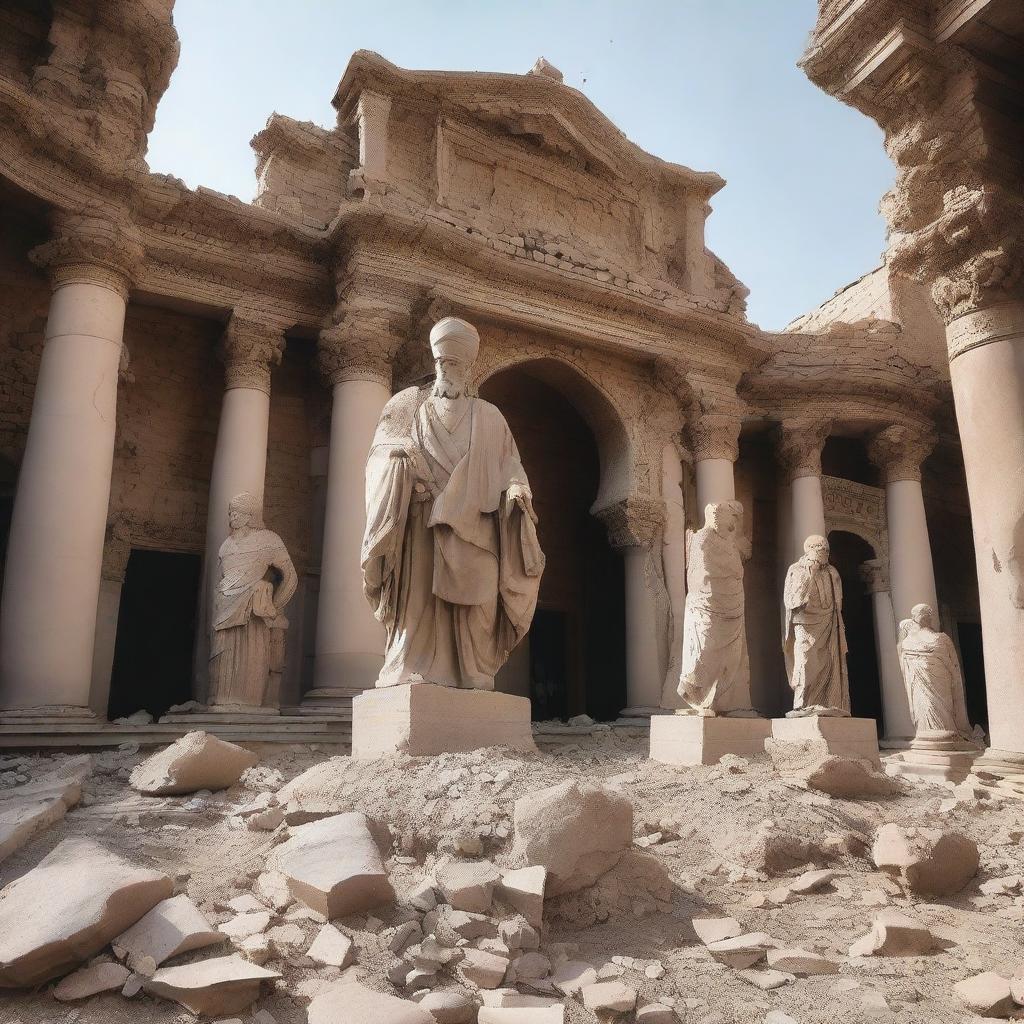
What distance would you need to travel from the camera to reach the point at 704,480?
1427 cm

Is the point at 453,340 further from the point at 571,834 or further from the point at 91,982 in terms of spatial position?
the point at 91,982

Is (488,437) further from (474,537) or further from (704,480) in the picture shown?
(704,480)

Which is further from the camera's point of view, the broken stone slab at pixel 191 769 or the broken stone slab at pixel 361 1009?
the broken stone slab at pixel 191 769

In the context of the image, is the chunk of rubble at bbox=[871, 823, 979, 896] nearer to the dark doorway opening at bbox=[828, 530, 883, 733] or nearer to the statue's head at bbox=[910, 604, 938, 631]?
the statue's head at bbox=[910, 604, 938, 631]

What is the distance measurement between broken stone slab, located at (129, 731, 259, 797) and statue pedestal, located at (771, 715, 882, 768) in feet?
15.9

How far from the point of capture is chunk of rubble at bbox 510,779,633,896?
11.2 ft

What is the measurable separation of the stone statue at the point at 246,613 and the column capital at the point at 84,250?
9.65ft

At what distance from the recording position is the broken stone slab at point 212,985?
2.47 meters

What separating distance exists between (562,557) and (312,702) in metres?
7.14

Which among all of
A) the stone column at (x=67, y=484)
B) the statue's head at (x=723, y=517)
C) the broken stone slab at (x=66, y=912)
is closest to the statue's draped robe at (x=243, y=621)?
the stone column at (x=67, y=484)

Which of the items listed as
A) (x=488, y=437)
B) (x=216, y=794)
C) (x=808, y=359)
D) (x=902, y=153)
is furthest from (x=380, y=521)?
(x=808, y=359)

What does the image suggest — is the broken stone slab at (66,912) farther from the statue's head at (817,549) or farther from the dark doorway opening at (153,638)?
the dark doorway opening at (153,638)

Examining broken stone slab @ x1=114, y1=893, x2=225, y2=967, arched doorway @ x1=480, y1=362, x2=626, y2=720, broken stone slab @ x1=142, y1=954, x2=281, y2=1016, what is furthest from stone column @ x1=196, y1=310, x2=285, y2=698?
broken stone slab @ x1=142, y1=954, x2=281, y2=1016

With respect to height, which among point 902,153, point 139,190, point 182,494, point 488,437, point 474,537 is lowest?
point 474,537
